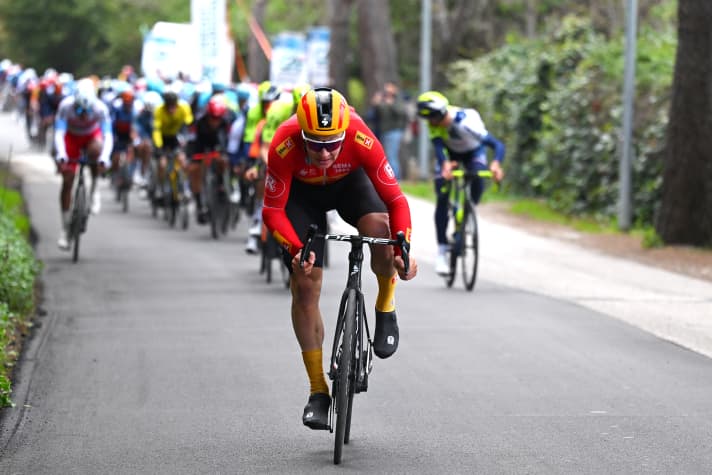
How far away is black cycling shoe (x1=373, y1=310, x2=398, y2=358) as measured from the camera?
24.8 ft

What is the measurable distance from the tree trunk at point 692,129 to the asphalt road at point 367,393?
4333 mm

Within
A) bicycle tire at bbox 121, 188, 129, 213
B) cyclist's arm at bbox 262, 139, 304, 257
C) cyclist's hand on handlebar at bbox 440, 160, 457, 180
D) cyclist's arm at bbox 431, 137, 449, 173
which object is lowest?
bicycle tire at bbox 121, 188, 129, 213

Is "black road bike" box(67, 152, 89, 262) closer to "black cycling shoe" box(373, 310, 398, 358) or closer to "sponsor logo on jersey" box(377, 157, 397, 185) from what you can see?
"black cycling shoe" box(373, 310, 398, 358)

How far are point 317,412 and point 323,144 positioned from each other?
4.28 feet

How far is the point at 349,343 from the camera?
22.9 ft

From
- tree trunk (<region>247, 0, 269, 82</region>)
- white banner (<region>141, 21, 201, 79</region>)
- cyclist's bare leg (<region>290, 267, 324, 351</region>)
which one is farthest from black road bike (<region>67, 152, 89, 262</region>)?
tree trunk (<region>247, 0, 269, 82</region>)

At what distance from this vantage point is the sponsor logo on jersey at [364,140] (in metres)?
7.31

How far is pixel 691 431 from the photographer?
25.6 feet

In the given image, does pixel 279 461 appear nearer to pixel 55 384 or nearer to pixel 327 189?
pixel 327 189

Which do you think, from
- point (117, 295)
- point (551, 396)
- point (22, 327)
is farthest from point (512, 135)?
point (551, 396)

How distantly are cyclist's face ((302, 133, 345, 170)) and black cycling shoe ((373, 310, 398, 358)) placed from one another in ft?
3.05

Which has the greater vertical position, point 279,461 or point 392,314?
point 392,314

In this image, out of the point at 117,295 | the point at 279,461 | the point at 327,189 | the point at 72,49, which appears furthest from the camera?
the point at 72,49

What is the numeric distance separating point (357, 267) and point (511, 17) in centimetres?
4376
